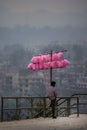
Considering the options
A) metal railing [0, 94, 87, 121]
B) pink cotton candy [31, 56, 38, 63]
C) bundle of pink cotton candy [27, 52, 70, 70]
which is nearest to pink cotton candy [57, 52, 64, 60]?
bundle of pink cotton candy [27, 52, 70, 70]

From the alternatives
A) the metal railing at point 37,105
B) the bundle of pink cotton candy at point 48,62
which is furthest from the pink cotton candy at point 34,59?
the metal railing at point 37,105

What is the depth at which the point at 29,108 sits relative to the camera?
952 cm

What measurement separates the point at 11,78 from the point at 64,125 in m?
7.96

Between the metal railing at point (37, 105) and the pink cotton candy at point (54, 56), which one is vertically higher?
the pink cotton candy at point (54, 56)

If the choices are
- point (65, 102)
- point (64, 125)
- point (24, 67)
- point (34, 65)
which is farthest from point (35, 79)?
point (64, 125)

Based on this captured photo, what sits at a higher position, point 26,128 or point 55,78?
point 55,78

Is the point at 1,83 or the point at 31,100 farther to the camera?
the point at 1,83

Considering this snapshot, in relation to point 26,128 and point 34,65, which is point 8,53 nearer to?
point 34,65

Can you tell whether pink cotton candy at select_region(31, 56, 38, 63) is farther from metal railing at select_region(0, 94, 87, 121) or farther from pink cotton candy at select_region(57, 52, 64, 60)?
metal railing at select_region(0, 94, 87, 121)

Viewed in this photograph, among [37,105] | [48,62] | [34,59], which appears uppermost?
[34,59]

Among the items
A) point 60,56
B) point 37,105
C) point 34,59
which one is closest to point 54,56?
point 60,56

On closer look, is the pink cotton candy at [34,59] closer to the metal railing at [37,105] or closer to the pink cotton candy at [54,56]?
the pink cotton candy at [54,56]

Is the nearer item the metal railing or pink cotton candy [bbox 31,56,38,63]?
the metal railing

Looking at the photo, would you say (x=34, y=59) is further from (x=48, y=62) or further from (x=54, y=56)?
(x=54, y=56)
